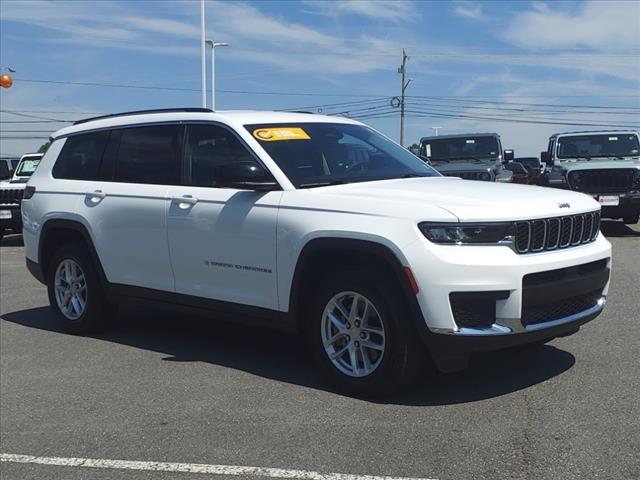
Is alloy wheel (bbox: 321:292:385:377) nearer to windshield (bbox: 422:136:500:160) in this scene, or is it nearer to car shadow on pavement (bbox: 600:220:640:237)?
car shadow on pavement (bbox: 600:220:640:237)

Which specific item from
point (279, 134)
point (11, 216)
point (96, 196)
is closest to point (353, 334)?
point (279, 134)

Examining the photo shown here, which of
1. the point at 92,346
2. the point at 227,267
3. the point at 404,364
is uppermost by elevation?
the point at 227,267

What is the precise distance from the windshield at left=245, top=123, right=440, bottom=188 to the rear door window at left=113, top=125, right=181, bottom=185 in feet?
2.59

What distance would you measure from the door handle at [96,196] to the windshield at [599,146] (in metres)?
11.5

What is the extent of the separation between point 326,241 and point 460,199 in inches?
34.8

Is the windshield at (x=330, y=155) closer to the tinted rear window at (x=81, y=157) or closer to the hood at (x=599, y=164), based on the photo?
the tinted rear window at (x=81, y=157)

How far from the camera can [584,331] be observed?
21.2 ft

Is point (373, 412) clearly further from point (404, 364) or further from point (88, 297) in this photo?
point (88, 297)

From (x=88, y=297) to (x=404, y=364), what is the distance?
347 cm

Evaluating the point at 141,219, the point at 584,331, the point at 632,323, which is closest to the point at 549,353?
the point at 584,331

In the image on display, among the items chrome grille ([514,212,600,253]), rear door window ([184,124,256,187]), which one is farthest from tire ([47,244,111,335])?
chrome grille ([514,212,600,253])

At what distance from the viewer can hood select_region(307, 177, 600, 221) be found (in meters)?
4.49

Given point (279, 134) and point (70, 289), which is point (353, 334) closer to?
point (279, 134)

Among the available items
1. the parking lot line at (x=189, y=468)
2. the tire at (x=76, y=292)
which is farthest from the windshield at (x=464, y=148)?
the parking lot line at (x=189, y=468)
